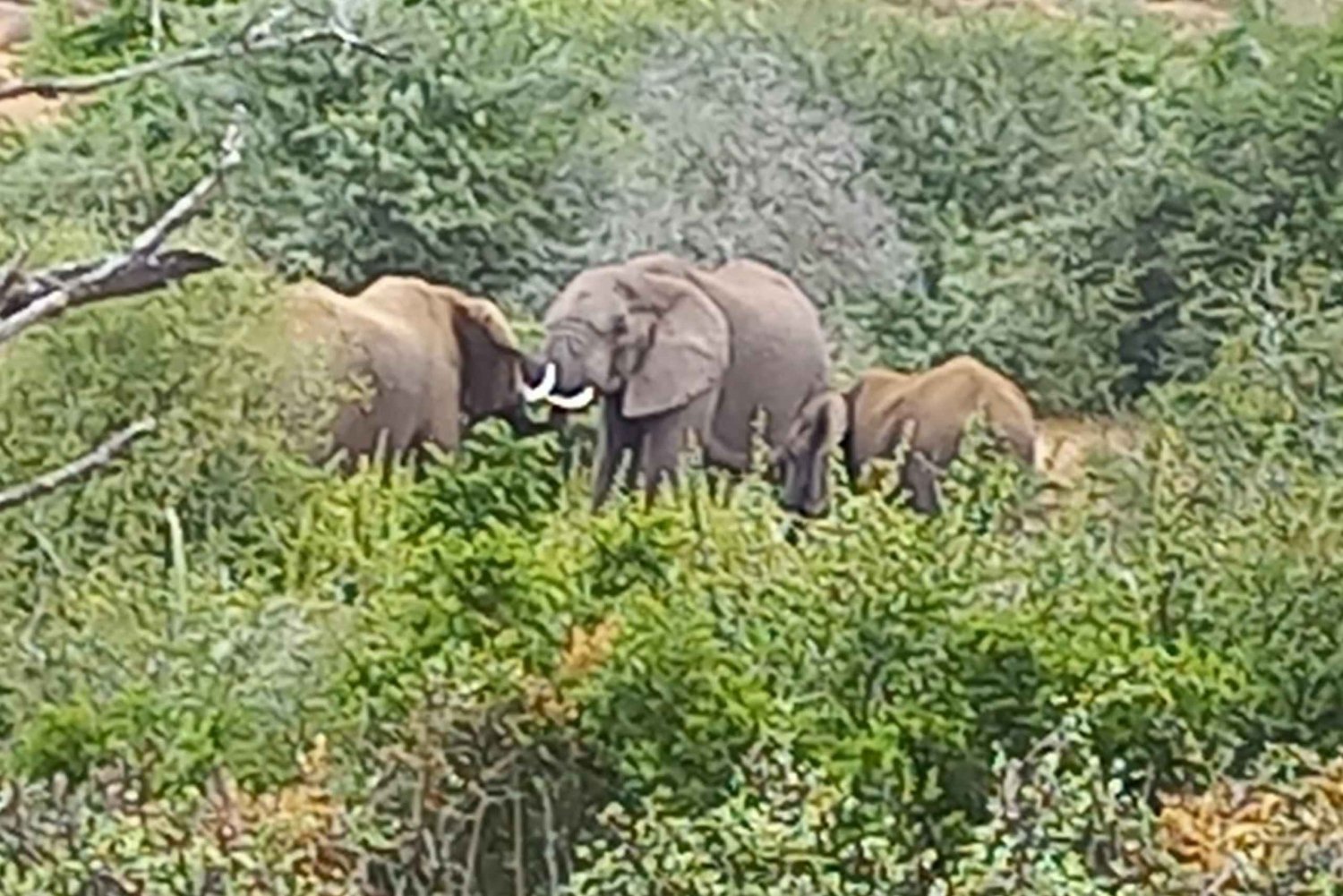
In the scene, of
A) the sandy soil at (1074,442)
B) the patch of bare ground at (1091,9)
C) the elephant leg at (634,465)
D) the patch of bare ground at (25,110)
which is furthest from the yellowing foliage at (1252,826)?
the patch of bare ground at (1091,9)

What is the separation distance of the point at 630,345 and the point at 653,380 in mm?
50

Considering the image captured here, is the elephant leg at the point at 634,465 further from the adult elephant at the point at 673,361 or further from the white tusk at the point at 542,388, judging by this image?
the white tusk at the point at 542,388

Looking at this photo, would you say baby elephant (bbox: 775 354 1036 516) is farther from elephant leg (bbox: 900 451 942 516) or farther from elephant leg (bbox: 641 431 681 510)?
elephant leg (bbox: 641 431 681 510)

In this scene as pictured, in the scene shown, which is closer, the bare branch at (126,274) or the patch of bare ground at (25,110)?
the bare branch at (126,274)

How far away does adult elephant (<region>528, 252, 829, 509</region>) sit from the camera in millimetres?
4012

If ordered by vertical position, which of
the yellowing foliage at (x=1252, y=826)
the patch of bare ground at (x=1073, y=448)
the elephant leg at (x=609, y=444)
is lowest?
the elephant leg at (x=609, y=444)

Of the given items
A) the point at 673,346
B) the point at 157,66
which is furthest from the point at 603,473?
the point at 157,66

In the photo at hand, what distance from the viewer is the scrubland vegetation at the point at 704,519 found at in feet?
7.45

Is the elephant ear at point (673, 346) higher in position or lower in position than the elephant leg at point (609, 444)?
higher

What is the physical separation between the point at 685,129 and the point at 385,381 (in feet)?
2.84

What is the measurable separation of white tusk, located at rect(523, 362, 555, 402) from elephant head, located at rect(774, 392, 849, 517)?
11.1 inches

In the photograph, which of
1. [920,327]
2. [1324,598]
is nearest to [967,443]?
[1324,598]

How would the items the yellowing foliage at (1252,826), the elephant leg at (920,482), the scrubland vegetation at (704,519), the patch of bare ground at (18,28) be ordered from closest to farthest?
1. the yellowing foliage at (1252,826)
2. the scrubland vegetation at (704,519)
3. the elephant leg at (920,482)
4. the patch of bare ground at (18,28)

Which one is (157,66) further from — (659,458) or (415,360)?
(415,360)
